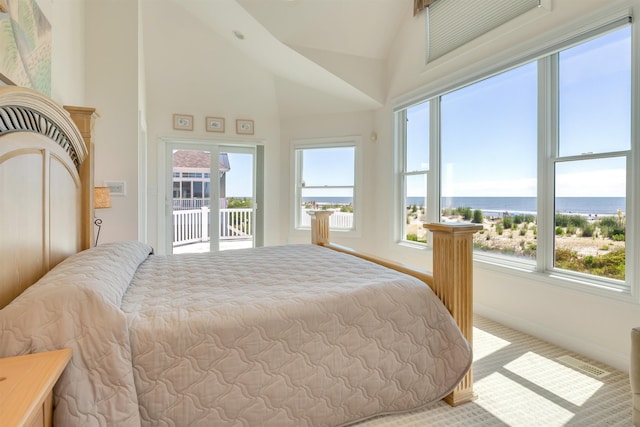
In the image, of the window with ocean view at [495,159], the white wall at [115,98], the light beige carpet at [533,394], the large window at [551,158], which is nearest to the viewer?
the light beige carpet at [533,394]

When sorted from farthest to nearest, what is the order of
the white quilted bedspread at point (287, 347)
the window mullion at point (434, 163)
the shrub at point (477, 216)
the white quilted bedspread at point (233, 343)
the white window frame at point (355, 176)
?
the white window frame at point (355, 176), the window mullion at point (434, 163), the shrub at point (477, 216), the white quilted bedspread at point (287, 347), the white quilted bedspread at point (233, 343)

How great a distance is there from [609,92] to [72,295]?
309cm

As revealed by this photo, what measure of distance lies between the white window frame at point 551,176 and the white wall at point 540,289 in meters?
0.03

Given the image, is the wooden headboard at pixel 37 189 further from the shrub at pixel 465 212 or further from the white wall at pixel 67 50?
the shrub at pixel 465 212

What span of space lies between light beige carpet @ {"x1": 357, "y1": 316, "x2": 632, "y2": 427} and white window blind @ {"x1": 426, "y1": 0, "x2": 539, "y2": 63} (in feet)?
8.37

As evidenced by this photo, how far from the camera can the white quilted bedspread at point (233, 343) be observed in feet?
3.10

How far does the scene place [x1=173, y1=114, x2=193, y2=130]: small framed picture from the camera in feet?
14.5

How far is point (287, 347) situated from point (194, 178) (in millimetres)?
3942

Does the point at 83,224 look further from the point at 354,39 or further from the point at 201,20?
the point at 354,39

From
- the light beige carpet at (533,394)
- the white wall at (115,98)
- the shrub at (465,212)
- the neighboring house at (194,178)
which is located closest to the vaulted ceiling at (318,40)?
the white wall at (115,98)

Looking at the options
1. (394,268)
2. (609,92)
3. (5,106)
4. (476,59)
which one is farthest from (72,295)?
(476,59)

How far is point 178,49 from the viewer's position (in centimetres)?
410

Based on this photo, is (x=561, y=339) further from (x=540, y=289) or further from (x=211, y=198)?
(x=211, y=198)

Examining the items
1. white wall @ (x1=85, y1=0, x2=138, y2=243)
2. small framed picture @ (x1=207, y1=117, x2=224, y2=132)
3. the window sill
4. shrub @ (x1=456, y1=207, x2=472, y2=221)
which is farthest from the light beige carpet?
small framed picture @ (x1=207, y1=117, x2=224, y2=132)
